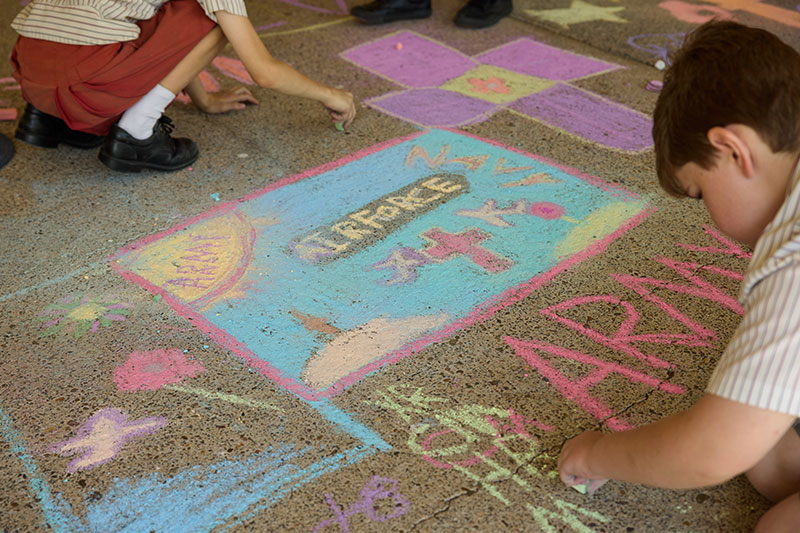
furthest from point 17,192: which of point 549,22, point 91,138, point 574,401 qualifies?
point 549,22

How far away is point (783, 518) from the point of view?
1336 millimetres

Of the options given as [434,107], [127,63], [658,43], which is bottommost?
[434,107]

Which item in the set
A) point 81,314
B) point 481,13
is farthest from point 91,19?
point 481,13

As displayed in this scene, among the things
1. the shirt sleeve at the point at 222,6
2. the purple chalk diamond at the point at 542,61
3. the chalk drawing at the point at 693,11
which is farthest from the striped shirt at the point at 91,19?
the chalk drawing at the point at 693,11

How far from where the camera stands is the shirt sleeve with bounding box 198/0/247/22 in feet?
7.73

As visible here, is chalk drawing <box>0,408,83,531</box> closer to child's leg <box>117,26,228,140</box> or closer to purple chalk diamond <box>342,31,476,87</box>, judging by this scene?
child's leg <box>117,26,228,140</box>

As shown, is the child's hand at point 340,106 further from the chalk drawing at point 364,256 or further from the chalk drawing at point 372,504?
the chalk drawing at point 372,504

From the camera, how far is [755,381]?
1088 millimetres

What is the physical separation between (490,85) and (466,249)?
3.82ft

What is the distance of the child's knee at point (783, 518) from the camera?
1316 millimetres

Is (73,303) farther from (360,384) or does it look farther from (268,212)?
(360,384)

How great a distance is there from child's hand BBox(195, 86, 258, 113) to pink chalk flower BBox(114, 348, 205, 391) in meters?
1.33

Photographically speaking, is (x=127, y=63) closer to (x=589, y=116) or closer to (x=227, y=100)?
(x=227, y=100)

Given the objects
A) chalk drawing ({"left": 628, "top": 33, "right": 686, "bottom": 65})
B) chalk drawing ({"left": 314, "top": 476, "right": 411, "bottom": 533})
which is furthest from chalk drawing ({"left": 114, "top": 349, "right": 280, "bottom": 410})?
chalk drawing ({"left": 628, "top": 33, "right": 686, "bottom": 65})
